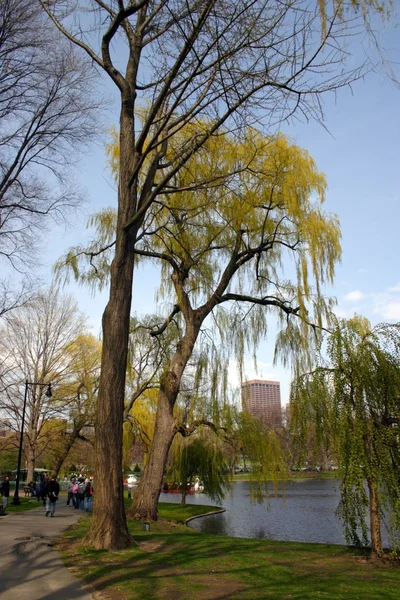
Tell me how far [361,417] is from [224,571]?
3.96 metres

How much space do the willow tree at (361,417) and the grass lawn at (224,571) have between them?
1017mm

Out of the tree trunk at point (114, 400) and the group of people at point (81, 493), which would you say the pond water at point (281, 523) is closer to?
the group of people at point (81, 493)

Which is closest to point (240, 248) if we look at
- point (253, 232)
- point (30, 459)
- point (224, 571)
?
point (253, 232)

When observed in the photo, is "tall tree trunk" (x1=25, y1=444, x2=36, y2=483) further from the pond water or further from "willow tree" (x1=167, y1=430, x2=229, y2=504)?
the pond water

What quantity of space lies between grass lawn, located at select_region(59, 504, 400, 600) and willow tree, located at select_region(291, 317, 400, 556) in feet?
3.34

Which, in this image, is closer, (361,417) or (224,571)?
(224,571)

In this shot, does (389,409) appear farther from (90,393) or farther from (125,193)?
(90,393)

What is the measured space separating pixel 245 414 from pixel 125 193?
41.3 ft

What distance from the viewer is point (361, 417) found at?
391 inches

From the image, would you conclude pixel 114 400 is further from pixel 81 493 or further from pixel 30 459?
pixel 30 459

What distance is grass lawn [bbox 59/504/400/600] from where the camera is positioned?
6.29m

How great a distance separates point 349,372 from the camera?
10.3m

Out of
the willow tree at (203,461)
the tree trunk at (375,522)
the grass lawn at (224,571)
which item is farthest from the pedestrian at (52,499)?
the tree trunk at (375,522)

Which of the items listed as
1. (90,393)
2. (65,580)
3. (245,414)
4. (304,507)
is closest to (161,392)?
(245,414)
